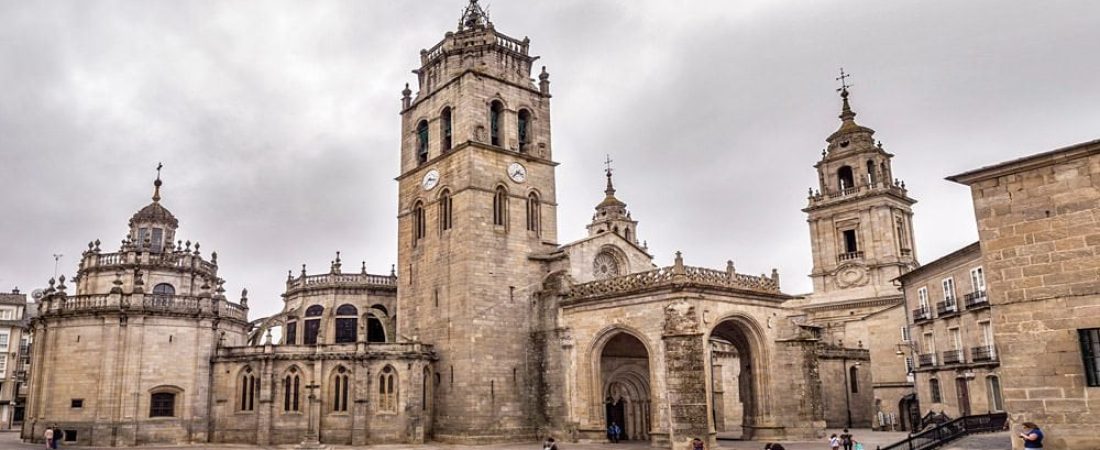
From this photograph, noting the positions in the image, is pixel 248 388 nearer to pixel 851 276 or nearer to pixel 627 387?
pixel 627 387

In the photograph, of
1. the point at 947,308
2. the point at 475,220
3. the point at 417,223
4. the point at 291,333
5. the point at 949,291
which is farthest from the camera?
the point at 291,333

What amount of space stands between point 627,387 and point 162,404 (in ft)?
66.6

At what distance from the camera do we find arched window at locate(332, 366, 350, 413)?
33.1 metres

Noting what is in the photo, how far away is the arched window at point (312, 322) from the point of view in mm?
40375

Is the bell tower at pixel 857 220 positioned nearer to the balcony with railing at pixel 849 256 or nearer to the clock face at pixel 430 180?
the balcony with railing at pixel 849 256

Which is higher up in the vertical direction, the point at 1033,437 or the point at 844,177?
the point at 844,177

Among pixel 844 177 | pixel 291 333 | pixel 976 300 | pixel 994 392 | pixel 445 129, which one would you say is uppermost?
pixel 844 177

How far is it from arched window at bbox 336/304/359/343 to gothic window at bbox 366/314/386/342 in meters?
0.67

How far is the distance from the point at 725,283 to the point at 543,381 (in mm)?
9165

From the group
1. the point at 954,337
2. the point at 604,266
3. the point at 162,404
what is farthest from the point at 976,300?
the point at 162,404

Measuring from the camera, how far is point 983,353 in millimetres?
31562

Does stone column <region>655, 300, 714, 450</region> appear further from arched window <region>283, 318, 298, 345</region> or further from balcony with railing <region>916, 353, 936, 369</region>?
arched window <region>283, 318, 298, 345</region>

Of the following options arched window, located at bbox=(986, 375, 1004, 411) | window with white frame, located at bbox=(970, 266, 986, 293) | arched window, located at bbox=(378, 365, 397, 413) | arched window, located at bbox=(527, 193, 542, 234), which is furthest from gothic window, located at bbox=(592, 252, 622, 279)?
arched window, located at bbox=(986, 375, 1004, 411)

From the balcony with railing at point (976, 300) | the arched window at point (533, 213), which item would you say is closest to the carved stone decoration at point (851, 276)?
the balcony with railing at point (976, 300)
